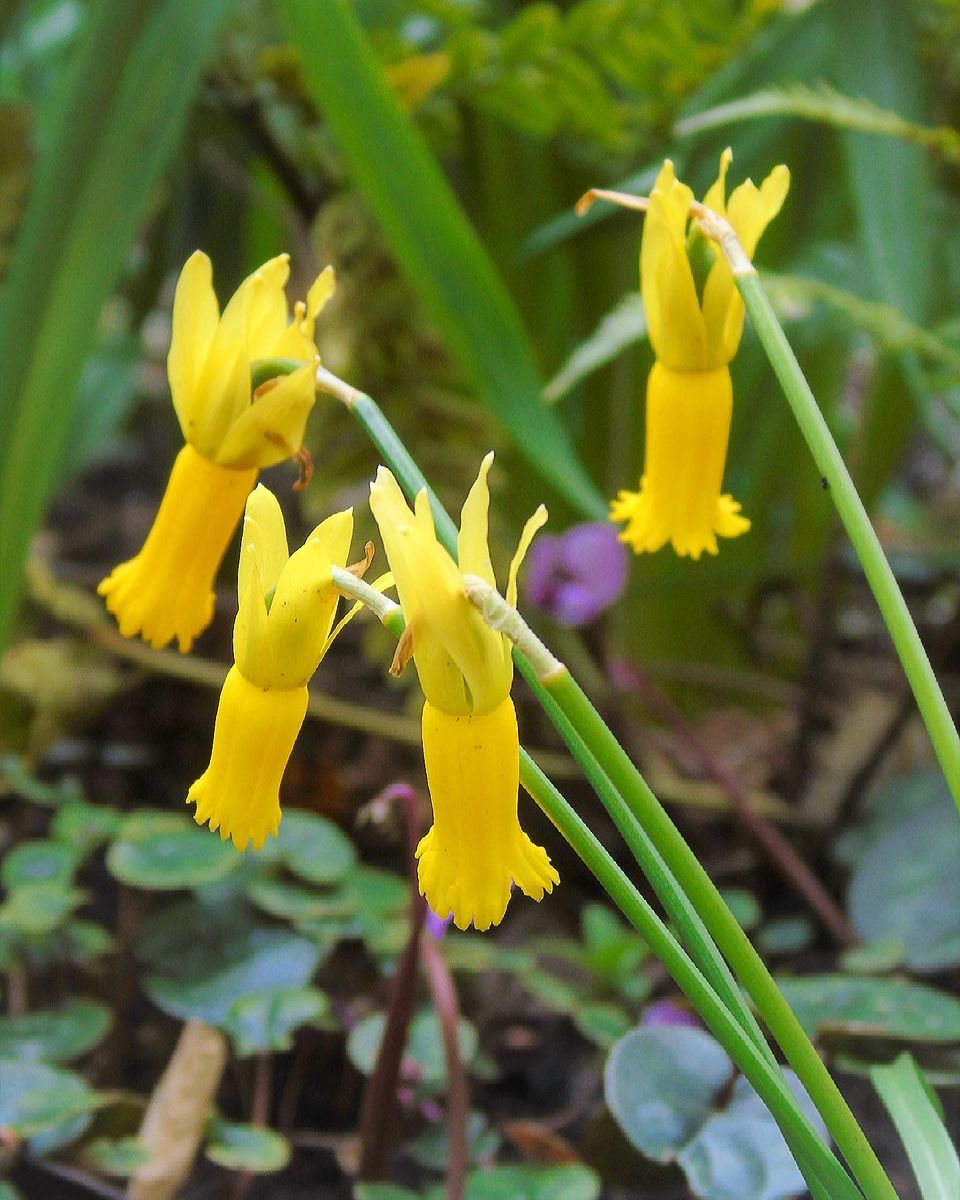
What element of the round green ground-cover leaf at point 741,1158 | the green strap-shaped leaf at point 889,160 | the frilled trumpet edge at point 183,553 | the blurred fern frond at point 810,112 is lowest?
the round green ground-cover leaf at point 741,1158

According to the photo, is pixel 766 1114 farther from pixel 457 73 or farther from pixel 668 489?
pixel 457 73

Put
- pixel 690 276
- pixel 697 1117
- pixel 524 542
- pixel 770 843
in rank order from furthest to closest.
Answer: pixel 770 843
pixel 697 1117
pixel 690 276
pixel 524 542

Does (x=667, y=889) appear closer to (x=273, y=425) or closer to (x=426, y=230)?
(x=273, y=425)

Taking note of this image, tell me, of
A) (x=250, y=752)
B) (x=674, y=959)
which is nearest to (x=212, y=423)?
(x=250, y=752)

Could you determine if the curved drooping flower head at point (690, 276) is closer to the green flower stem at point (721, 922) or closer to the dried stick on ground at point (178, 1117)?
the green flower stem at point (721, 922)

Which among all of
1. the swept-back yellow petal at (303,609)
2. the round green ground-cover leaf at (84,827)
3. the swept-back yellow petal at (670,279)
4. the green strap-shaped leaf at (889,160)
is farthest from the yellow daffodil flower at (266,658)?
the green strap-shaped leaf at (889,160)

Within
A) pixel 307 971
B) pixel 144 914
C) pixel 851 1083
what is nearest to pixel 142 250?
pixel 144 914
